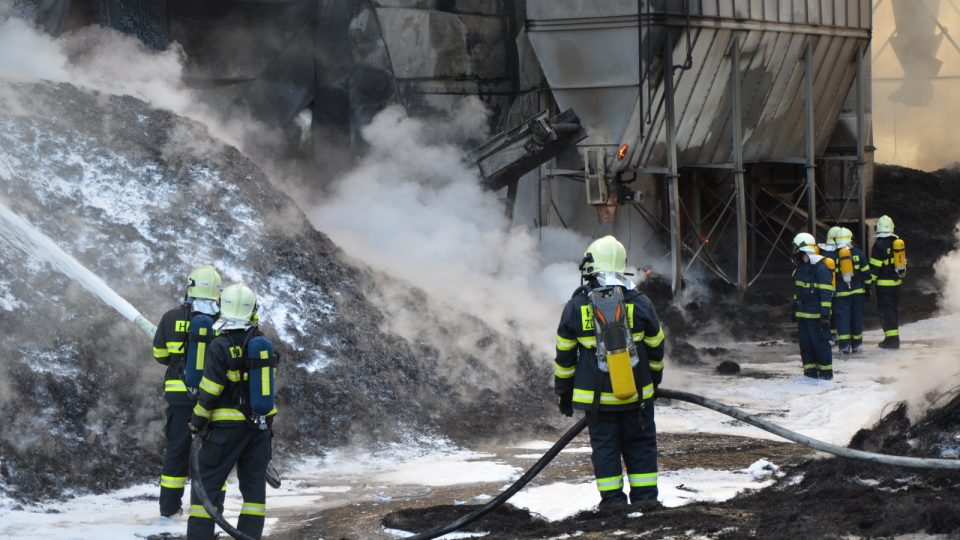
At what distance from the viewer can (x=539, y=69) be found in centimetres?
2111

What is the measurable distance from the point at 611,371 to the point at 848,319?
9936 mm

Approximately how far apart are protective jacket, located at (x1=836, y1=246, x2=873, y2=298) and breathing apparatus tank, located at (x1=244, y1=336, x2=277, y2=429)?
35.1ft

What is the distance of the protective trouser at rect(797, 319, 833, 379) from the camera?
14.3 metres

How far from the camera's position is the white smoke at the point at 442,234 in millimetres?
14867

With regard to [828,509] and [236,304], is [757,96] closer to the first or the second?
[828,509]

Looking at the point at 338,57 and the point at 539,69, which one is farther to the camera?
the point at 539,69

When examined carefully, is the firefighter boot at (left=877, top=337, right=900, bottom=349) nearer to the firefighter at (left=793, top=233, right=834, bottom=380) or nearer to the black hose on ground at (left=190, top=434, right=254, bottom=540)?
the firefighter at (left=793, top=233, right=834, bottom=380)

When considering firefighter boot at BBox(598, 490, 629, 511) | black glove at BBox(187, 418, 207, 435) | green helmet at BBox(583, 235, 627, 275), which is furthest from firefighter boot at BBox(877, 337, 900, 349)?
black glove at BBox(187, 418, 207, 435)

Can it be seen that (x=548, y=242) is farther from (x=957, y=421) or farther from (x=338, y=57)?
(x=957, y=421)

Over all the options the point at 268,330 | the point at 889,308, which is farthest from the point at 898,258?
the point at 268,330

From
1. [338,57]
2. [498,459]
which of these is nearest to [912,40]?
[338,57]

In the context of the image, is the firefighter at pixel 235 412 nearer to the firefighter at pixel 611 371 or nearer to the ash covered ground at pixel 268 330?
the ash covered ground at pixel 268 330

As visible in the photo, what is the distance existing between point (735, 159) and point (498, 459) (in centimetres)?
1127

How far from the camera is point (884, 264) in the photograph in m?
17.1
